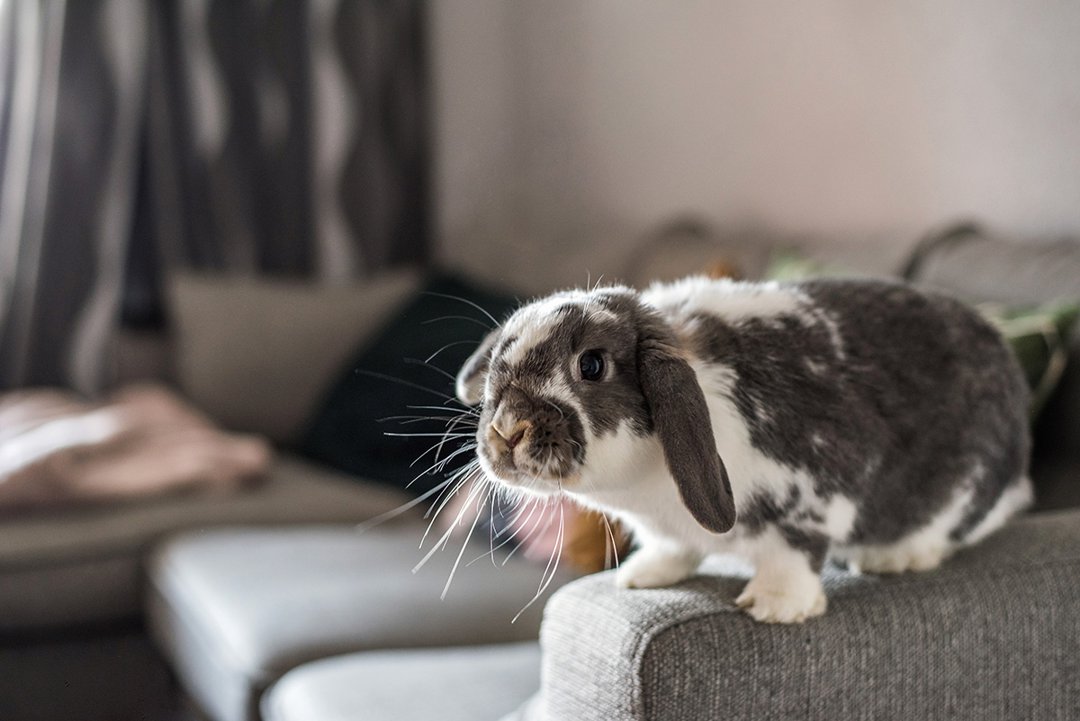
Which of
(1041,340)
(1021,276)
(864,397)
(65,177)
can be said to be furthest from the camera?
(65,177)

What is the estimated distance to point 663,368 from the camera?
2.71 ft

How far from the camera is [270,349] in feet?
8.77

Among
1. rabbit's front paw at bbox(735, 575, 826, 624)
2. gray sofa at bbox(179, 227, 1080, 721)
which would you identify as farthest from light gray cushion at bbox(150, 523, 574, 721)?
rabbit's front paw at bbox(735, 575, 826, 624)

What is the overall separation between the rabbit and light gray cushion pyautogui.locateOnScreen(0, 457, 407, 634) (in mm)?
1295

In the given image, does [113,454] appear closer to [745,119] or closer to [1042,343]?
[745,119]

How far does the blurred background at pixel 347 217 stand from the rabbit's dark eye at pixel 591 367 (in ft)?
1.81

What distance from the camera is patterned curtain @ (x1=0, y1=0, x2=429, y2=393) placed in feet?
9.36

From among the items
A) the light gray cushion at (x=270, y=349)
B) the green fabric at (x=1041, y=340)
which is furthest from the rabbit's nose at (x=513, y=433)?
the light gray cushion at (x=270, y=349)

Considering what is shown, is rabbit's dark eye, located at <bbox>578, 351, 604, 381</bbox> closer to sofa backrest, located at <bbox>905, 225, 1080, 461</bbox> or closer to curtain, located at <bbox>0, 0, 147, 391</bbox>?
sofa backrest, located at <bbox>905, 225, 1080, 461</bbox>

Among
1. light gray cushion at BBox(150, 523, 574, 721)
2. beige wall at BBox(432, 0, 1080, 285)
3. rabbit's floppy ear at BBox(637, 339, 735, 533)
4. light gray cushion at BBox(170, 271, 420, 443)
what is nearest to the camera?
rabbit's floppy ear at BBox(637, 339, 735, 533)

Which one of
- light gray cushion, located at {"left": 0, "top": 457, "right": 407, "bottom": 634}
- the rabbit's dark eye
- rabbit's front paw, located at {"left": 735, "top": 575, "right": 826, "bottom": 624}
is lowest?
light gray cushion, located at {"left": 0, "top": 457, "right": 407, "bottom": 634}

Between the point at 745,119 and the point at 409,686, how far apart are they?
144 centimetres

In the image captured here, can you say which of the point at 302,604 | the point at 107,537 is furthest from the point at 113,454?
the point at 302,604

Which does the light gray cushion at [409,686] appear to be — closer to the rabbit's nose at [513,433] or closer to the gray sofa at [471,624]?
the gray sofa at [471,624]
